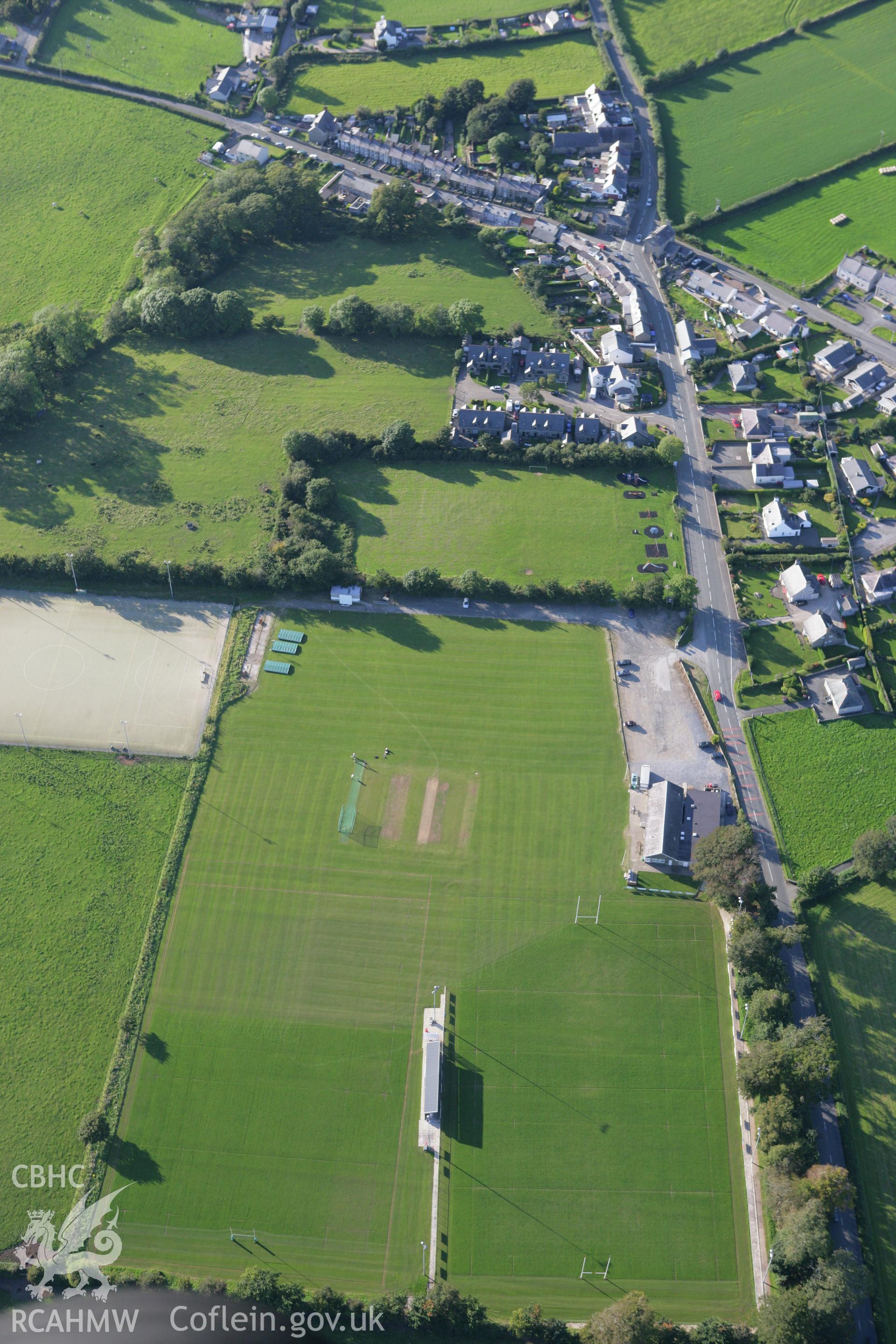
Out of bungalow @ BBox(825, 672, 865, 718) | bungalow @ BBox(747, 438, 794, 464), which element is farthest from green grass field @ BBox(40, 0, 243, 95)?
bungalow @ BBox(825, 672, 865, 718)

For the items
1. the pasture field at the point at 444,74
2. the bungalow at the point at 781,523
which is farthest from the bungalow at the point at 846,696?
the pasture field at the point at 444,74

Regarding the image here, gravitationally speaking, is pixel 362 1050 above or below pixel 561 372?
below

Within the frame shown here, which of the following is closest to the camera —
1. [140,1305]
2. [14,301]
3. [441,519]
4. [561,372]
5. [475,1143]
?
[140,1305]

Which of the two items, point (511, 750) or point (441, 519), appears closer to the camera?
point (511, 750)

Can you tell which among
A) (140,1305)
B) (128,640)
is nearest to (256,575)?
(128,640)

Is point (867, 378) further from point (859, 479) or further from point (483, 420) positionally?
point (483, 420)

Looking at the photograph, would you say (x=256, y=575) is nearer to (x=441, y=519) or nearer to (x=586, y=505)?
(x=441, y=519)

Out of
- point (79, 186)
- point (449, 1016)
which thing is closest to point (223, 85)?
point (79, 186)
